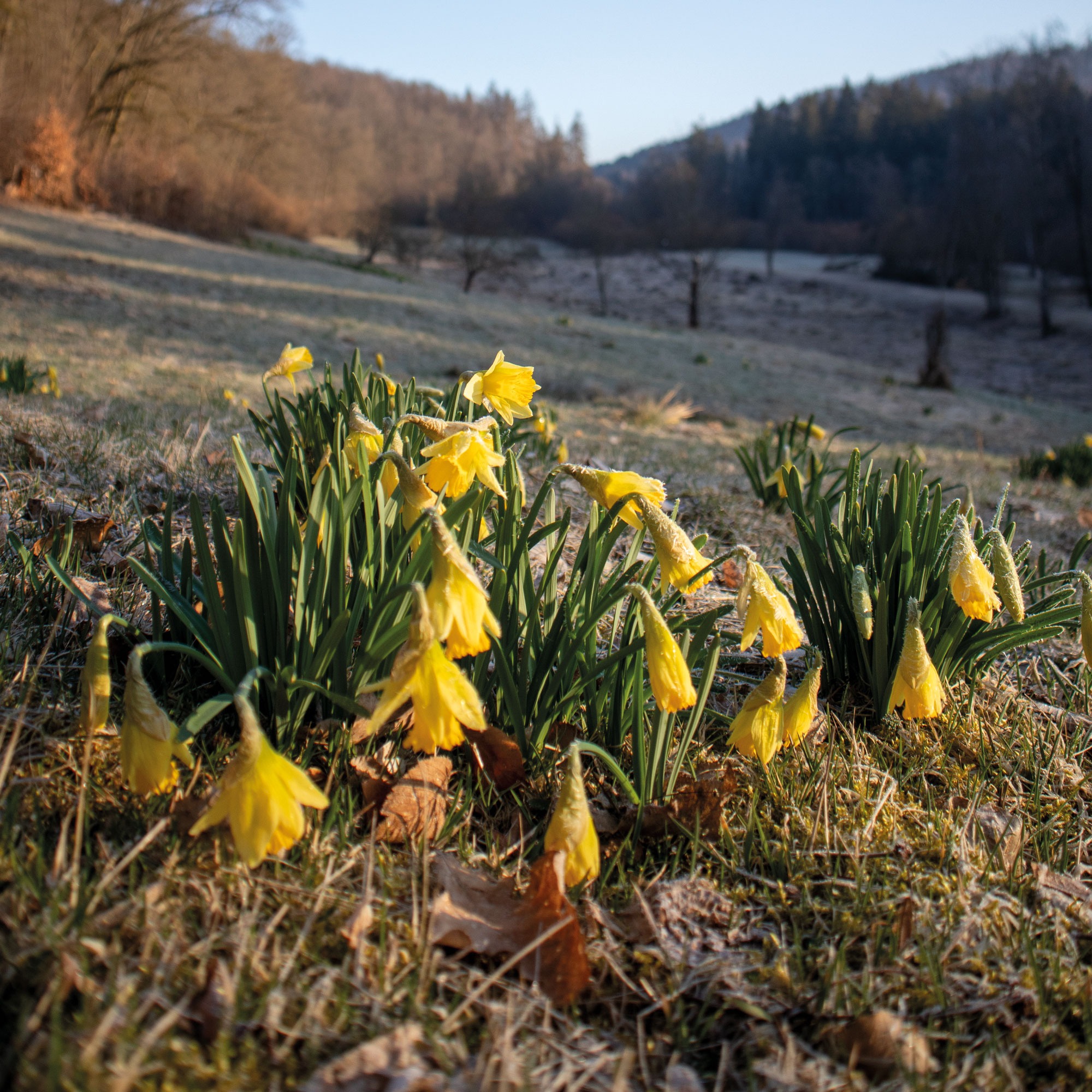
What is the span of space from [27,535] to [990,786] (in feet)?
7.99

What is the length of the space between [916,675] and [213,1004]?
123 centimetres

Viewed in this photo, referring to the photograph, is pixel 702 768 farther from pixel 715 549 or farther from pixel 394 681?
pixel 715 549

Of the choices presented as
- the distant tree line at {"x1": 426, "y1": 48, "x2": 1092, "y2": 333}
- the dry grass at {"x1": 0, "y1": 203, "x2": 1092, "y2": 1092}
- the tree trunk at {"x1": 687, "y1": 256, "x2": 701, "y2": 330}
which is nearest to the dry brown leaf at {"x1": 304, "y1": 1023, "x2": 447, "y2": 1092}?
the dry grass at {"x1": 0, "y1": 203, "x2": 1092, "y2": 1092}

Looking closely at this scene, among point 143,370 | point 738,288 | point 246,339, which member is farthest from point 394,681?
point 738,288

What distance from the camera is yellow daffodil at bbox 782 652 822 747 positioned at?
1.30 m

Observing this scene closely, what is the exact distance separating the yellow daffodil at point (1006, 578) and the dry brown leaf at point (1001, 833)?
380mm

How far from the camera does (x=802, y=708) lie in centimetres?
131

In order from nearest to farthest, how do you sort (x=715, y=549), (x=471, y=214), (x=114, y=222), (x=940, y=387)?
(x=715, y=549) → (x=940, y=387) → (x=114, y=222) → (x=471, y=214)

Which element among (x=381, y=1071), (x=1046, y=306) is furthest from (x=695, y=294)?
(x=381, y=1071)

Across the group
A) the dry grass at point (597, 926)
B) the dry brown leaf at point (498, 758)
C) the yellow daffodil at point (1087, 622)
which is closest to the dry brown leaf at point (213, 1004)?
the dry grass at point (597, 926)

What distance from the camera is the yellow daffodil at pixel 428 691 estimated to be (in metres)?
0.92

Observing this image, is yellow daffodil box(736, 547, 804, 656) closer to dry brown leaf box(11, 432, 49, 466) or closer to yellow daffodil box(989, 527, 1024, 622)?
yellow daffodil box(989, 527, 1024, 622)

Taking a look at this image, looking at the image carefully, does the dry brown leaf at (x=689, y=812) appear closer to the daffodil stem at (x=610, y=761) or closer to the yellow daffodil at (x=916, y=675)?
the daffodil stem at (x=610, y=761)

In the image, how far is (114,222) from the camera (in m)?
16.4
